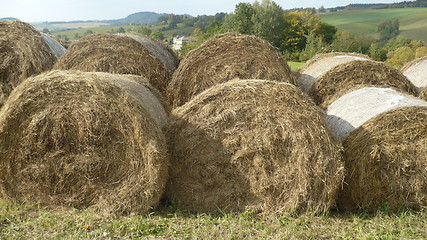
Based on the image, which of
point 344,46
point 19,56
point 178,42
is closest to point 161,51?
point 19,56

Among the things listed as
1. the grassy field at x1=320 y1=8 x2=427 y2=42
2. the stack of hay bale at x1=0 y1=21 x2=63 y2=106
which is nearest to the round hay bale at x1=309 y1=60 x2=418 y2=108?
the stack of hay bale at x1=0 y1=21 x2=63 y2=106

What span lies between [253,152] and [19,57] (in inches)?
161

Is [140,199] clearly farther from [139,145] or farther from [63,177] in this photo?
[63,177]

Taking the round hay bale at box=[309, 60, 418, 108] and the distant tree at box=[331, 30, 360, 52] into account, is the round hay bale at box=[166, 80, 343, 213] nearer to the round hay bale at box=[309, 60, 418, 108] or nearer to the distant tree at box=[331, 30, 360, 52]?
the round hay bale at box=[309, 60, 418, 108]

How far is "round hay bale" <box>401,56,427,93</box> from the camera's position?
7387 mm

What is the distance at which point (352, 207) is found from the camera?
4.71 meters

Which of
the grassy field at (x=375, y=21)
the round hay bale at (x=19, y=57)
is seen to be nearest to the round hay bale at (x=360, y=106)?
the round hay bale at (x=19, y=57)

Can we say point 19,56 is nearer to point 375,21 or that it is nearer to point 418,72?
point 418,72

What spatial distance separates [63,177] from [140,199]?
927mm

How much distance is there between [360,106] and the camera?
5027 millimetres

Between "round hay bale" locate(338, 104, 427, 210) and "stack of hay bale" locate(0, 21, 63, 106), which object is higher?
"stack of hay bale" locate(0, 21, 63, 106)

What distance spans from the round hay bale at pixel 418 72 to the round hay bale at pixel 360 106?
7.94 ft

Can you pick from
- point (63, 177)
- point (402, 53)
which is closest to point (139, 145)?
point (63, 177)

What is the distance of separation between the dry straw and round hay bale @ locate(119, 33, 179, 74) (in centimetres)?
361
